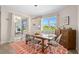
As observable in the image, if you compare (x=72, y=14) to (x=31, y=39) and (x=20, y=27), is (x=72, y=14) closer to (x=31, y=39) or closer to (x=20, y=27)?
(x=31, y=39)

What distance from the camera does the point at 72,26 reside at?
7.92 ft

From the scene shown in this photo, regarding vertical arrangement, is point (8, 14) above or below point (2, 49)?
above

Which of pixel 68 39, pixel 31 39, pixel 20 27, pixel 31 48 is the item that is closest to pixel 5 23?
pixel 20 27

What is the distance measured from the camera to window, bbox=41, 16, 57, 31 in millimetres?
2471

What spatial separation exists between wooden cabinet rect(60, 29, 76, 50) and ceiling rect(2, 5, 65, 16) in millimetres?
464

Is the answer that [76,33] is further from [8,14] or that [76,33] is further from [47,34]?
[8,14]

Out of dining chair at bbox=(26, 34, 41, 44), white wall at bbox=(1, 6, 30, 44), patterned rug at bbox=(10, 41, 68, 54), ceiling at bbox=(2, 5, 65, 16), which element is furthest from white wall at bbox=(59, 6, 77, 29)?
white wall at bbox=(1, 6, 30, 44)

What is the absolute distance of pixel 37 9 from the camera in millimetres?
2467

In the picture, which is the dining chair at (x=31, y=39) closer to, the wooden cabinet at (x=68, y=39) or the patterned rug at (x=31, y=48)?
the patterned rug at (x=31, y=48)

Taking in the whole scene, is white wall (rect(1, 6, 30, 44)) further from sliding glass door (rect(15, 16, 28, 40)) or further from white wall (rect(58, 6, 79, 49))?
white wall (rect(58, 6, 79, 49))

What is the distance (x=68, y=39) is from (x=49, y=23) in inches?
19.9
